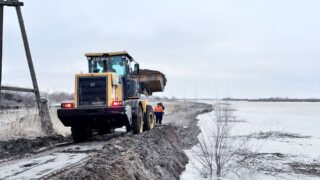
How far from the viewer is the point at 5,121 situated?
706 inches

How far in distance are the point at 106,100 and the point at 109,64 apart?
227cm

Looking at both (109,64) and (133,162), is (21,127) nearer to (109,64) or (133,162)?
(109,64)

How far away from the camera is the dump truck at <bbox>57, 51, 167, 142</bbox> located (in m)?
14.9

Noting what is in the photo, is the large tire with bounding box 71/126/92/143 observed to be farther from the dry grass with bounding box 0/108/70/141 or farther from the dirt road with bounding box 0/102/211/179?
the dry grass with bounding box 0/108/70/141

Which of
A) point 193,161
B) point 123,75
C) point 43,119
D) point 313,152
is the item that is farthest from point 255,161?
point 43,119

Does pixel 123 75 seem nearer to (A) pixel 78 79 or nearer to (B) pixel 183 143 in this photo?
(A) pixel 78 79

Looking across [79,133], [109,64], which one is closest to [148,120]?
[109,64]

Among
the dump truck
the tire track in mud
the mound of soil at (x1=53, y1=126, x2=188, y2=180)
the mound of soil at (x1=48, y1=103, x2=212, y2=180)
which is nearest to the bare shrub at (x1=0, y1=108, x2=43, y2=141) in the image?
the dump truck

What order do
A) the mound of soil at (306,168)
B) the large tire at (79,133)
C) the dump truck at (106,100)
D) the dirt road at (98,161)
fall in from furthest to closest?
the large tire at (79,133) → the dump truck at (106,100) → the mound of soil at (306,168) → the dirt road at (98,161)

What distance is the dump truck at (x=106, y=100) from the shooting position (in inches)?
585

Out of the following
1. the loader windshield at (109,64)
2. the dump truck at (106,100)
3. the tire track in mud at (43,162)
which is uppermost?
the loader windshield at (109,64)

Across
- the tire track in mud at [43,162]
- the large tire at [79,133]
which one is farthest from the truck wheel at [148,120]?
the tire track in mud at [43,162]

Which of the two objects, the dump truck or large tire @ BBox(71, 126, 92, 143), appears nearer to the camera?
the dump truck

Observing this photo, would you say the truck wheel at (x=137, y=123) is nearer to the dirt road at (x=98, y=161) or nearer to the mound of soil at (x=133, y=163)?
the dirt road at (x=98, y=161)
